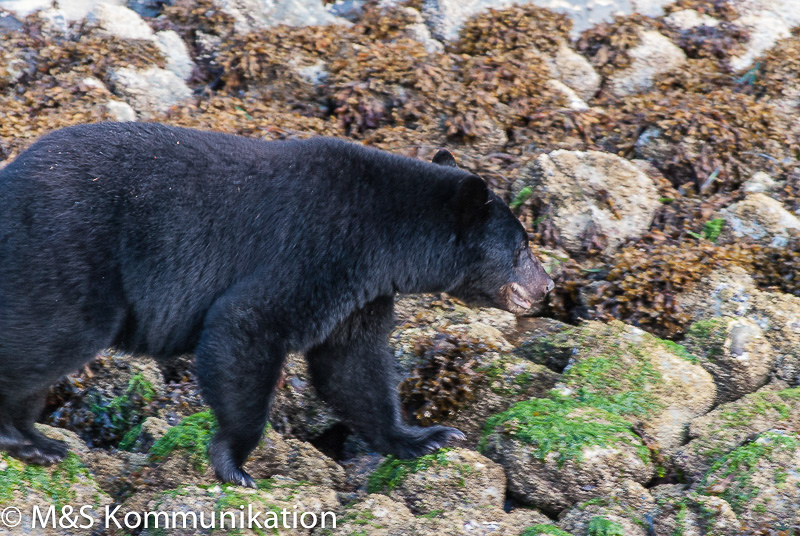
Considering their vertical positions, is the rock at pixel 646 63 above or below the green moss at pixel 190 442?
above

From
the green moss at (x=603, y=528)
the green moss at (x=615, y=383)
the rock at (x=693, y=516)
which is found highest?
the rock at (x=693, y=516)

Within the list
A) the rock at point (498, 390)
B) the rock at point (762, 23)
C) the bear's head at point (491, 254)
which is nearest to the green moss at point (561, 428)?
the rock at point (498, 390)

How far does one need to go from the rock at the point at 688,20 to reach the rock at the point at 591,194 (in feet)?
12.5

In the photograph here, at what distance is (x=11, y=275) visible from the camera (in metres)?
4.36

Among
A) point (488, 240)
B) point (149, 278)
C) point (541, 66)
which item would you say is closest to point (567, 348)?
point (488, 240)

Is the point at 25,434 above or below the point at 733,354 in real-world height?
below

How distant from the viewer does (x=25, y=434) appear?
187 inches

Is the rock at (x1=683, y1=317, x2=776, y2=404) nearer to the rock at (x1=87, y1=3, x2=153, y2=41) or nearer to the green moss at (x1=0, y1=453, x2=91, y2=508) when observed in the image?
the green moss at (x1=0, y1=453, x2=91, y2=508)

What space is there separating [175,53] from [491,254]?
611 centimetres

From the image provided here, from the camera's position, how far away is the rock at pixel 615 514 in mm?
4200

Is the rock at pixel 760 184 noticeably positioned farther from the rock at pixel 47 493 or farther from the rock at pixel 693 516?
the rock at pixel 47 493

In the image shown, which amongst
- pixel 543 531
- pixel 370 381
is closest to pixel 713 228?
pixel 370 381

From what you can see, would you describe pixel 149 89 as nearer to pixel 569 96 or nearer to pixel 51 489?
pixel 569 96

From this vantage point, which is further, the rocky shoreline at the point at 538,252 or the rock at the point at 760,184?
the rock at the point at 760,184
